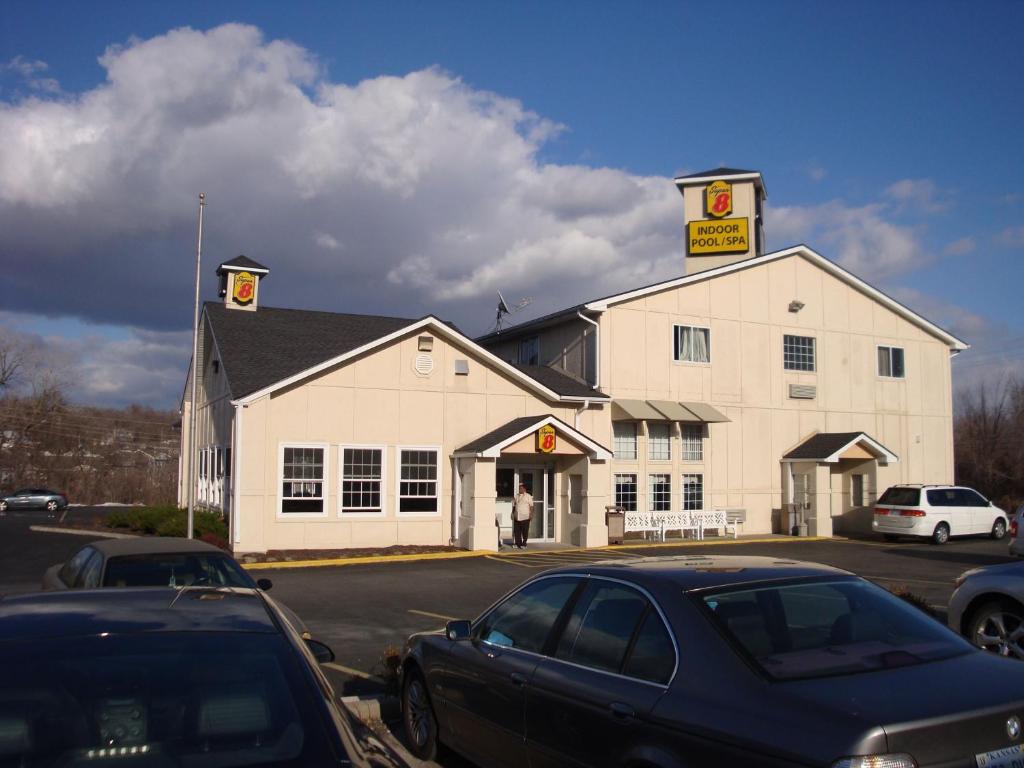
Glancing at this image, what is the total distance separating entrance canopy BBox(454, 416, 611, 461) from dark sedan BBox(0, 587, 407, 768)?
1905 cm

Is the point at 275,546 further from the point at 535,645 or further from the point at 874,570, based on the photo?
the point at 535,645

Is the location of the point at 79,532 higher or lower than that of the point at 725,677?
lower

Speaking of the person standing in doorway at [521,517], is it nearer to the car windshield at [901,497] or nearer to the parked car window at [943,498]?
the car windshield at [901,497]

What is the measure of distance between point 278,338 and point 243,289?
11.4ft

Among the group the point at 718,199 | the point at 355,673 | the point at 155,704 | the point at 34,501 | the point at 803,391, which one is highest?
the point at 718,199

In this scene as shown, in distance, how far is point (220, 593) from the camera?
4.32 meters

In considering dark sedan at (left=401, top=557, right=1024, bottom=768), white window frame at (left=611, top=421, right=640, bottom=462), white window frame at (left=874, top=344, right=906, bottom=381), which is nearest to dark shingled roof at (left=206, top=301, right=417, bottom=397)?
white window frame at (left=611, top=421, right=640, bottom=462)

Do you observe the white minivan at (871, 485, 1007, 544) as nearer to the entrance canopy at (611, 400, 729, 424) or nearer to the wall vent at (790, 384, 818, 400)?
the wall vent at (790, 384, 818, 400)

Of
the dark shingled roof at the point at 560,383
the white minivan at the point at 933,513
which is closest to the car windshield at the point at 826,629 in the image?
the dark shingled roof at the point at 560,383

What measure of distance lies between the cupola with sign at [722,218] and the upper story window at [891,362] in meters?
5.51

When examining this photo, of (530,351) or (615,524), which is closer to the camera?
(615,524)

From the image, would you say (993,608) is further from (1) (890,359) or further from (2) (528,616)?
(1) (890,359)

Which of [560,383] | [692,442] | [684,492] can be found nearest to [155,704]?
[560,383]

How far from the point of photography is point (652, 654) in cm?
462
